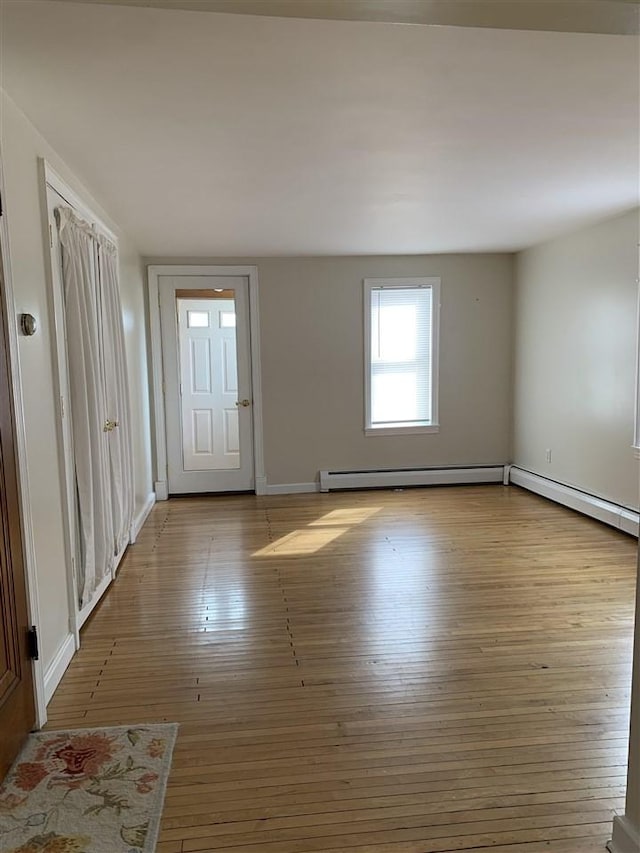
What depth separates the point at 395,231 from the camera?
4871 millimetres

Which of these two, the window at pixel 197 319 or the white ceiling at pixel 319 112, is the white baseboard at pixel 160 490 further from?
the white ceiling at pixel 319 112

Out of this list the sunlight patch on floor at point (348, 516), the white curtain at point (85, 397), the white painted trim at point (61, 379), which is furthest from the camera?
the sunlight patch on floor at point (348, 516)

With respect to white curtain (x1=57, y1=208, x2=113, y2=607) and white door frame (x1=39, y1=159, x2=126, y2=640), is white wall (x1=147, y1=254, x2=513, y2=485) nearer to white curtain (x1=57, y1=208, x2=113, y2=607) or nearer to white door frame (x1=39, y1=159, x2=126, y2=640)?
white curtain (x1=57, y1=208, x2=113, y2=607)

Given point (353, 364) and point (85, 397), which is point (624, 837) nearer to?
point (85, 397)

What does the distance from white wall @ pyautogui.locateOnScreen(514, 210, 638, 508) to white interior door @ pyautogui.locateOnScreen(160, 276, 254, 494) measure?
284 centimetres

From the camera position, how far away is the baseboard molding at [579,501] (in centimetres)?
445

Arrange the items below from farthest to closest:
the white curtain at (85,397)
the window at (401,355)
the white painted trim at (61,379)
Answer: the window at (401,355) < the white curtain at (85,397) < the white painted trim at (61,379)

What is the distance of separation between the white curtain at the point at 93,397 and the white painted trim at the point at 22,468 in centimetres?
76

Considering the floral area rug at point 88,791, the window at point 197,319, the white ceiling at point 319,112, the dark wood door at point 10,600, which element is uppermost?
the white ceiling at point 319,112

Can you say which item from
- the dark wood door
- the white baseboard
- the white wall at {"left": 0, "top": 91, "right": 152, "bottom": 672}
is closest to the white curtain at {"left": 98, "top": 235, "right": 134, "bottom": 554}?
the white wall at {"left": 0, "top": 91, "right": 152, "bottom": 672}

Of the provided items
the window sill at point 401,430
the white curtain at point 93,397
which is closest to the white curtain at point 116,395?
the white curtain at point 93,397

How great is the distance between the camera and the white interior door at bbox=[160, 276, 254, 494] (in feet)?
19.4

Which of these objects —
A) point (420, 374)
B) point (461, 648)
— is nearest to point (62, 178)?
point (461, 648)

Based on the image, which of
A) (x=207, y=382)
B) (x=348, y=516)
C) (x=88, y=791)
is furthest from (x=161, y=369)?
(x=88, y=791)
